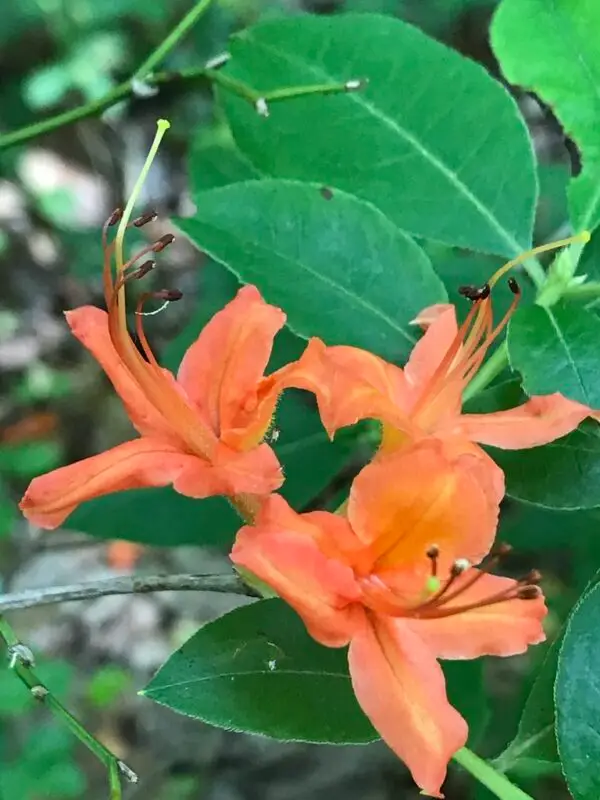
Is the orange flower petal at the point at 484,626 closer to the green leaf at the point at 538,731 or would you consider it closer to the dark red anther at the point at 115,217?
the green leaf at the point at 538,731

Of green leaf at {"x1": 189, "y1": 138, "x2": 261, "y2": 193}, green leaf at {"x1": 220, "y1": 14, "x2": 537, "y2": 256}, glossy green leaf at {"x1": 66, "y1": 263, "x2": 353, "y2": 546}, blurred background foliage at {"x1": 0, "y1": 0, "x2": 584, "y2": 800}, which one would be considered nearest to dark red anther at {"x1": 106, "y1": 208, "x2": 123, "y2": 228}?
green leaf at {"x1": 220, "y1": 14, "x2": 537, "y2": 256}

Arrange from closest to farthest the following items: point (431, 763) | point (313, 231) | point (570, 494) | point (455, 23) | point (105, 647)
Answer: point (431, 763) → point (570, 494) → point (313, 231) → point (455, 23) → point (105, 647)

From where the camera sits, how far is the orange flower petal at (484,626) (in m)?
0.57

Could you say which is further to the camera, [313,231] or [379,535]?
[313,231]

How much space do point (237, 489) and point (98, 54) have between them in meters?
1.73

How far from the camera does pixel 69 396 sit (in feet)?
7.79

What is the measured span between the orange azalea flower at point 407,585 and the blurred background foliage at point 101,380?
801 mm

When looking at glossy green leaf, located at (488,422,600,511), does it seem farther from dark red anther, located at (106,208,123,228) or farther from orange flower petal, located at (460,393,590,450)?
dark red anther, located at (106,208,123,228)

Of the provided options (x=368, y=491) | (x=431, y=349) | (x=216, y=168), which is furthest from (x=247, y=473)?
(x=216, y=168)

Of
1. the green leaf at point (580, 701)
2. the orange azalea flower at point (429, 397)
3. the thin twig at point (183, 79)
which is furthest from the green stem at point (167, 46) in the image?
the green leaf at point (580, 701)

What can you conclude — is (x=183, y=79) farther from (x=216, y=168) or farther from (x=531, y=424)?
(x=531, y=424)

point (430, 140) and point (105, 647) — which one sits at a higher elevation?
point (430, 140)

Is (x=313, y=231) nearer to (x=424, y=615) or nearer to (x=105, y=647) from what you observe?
(x=424, y=615)

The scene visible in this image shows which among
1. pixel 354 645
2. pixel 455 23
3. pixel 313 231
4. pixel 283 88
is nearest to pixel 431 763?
pixel 354 645
